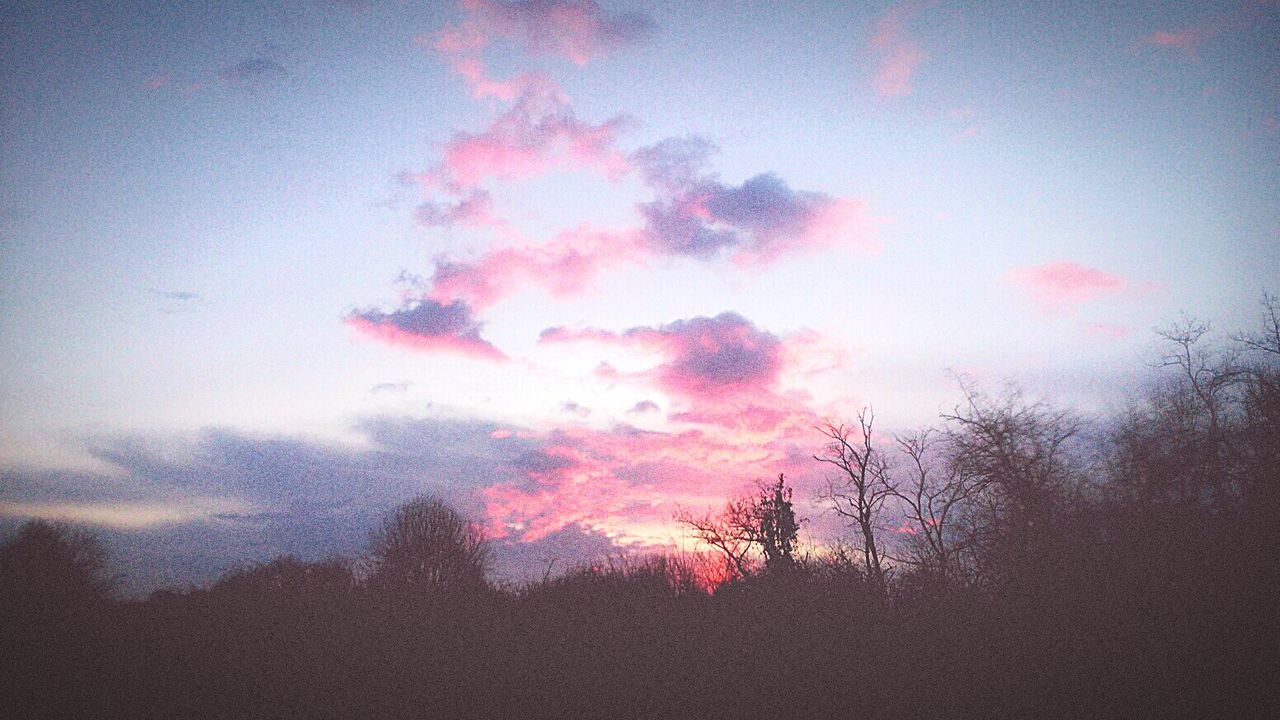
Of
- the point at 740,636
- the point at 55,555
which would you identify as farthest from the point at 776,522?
the point at 55,555

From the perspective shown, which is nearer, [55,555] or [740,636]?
[740,636]

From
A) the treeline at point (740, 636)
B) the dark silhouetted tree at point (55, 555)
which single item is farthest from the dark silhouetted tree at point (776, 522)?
the dark silhouetted tree at point (55, 555)

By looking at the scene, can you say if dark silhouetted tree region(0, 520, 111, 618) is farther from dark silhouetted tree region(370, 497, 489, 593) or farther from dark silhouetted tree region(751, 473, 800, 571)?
dark silhouetted tree region(751, 473, 800, 571)

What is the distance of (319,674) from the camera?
492 inches

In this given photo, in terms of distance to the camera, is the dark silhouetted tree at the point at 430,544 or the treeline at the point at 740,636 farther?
Result: the dark silhouetted tree at the point at 430,544

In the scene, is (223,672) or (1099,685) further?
(223,672)

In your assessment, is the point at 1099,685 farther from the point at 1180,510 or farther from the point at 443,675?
the point at 443,675

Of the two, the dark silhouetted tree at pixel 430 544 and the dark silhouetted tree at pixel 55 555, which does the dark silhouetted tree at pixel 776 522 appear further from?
the dark silhouetted tree at pixel 55 555

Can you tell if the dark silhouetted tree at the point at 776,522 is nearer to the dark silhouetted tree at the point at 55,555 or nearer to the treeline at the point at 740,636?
the treeline at the point at 740,636

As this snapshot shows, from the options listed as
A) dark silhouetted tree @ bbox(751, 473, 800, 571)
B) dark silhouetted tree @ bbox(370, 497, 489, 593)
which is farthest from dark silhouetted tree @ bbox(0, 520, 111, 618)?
dark silhouetted tree @ bbox(751, 473, 800, 571)

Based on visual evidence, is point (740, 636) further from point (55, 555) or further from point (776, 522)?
point (55, 555)

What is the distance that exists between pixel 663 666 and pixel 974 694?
652 centimetres

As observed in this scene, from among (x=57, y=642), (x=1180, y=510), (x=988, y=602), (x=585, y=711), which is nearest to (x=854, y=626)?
(x=988, y=602)

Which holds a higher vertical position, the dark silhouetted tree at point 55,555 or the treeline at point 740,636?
the dark silhouetted tree at point 55,555
